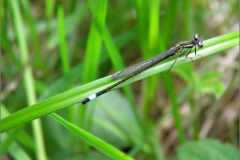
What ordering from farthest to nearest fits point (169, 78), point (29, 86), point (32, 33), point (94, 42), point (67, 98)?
point (32, 33)
point (29, 86)
point (169, 78)
point (94, 42)
point (67, 98)

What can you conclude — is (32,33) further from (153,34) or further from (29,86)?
(153,34)

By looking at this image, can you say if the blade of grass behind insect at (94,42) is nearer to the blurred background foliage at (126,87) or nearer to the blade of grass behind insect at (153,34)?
the blurred background foliage at (126,87)

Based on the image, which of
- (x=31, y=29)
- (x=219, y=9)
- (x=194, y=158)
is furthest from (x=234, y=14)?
(x=31, y=29)

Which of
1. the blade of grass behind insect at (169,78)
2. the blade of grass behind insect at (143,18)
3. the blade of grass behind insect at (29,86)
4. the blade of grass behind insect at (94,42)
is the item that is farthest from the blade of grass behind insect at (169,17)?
the blade of grass behind insect at (29,86)

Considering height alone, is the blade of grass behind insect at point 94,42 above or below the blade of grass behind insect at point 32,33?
below

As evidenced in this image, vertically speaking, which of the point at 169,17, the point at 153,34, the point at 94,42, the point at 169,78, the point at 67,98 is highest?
the point at 169,17

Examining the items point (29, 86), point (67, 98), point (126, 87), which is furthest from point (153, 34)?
point (29, 86)

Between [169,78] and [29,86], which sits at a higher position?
[29,86]

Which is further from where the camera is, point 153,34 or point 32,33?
point 32,33
